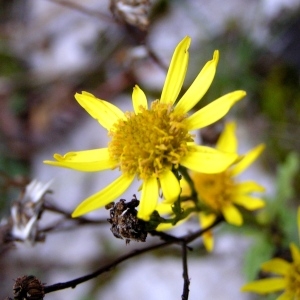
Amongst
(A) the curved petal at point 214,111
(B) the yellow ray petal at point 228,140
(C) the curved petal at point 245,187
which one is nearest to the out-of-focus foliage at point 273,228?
(C) the curved petal at point 245,187

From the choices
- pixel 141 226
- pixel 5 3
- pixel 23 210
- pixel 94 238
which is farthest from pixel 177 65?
pixel 5 3

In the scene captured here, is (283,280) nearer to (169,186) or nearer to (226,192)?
(226,192)

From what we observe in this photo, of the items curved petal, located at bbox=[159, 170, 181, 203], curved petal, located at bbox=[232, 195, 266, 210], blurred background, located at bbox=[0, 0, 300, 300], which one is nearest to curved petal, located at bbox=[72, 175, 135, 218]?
curved petal, located at bbox=[159, 170, 181, 203]

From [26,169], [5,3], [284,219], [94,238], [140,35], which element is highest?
[5,3]

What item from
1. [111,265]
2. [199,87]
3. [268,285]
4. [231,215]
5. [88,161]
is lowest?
[268,285]

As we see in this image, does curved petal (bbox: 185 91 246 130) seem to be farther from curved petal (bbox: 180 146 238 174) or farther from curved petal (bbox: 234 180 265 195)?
curved petal (bbox: 234 180 265 195)

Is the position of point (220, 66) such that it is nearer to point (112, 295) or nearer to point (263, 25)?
point (263, 25)

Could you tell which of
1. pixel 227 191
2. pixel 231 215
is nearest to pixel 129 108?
pixel 227 191
